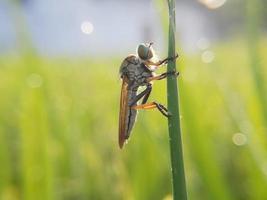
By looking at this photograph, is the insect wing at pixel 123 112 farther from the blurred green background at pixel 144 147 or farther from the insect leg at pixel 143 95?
the blurred green background at pixel 144 147

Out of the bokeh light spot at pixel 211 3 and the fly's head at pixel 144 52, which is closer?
the bokeh light spot at pixel 211 3

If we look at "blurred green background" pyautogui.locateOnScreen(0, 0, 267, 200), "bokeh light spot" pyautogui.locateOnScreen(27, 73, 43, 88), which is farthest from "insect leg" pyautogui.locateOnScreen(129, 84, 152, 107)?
"bokeh light spot" pyautogui.locateOnScreen(27, 73, 43, 88)

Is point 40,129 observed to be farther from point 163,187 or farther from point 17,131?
point 17,131

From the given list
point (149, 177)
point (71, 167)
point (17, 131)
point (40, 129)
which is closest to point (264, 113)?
point (149, 177)

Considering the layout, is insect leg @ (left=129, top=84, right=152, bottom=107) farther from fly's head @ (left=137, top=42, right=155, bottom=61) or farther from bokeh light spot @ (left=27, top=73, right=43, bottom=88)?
bokeh light spot @ (left=27, top=73, right=43, bottom=88)

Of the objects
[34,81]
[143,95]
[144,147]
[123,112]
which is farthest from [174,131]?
[34,81]

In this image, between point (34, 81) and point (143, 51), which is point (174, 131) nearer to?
point (143, 51)

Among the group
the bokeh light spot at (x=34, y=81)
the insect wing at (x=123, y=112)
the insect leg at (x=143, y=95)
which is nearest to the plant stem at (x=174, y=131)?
the insect wing at (x=123, y=112)
